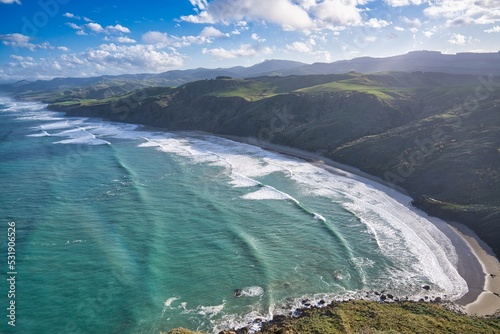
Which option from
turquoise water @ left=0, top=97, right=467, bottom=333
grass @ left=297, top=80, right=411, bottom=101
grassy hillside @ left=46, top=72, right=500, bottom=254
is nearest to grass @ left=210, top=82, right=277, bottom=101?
grassy hillside @ left=46, top=72, right=500, bottom=254

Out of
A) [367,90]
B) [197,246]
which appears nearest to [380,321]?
[197,246]

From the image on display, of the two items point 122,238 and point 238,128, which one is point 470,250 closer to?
point 122,238

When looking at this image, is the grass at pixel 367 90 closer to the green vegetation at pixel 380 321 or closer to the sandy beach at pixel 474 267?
the sandy beach at pixel 474 267

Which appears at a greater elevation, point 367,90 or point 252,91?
point 367,90

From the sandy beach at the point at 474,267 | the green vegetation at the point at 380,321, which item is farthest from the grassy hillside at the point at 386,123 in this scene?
the green vegetation at the point at 380,321

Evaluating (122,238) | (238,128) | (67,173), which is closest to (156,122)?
(238,128)

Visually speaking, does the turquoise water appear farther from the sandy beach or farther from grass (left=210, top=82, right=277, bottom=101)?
grass (left=210, top=82, right=277, bottom=101)

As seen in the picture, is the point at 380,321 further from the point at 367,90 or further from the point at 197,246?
the point at 367,90
